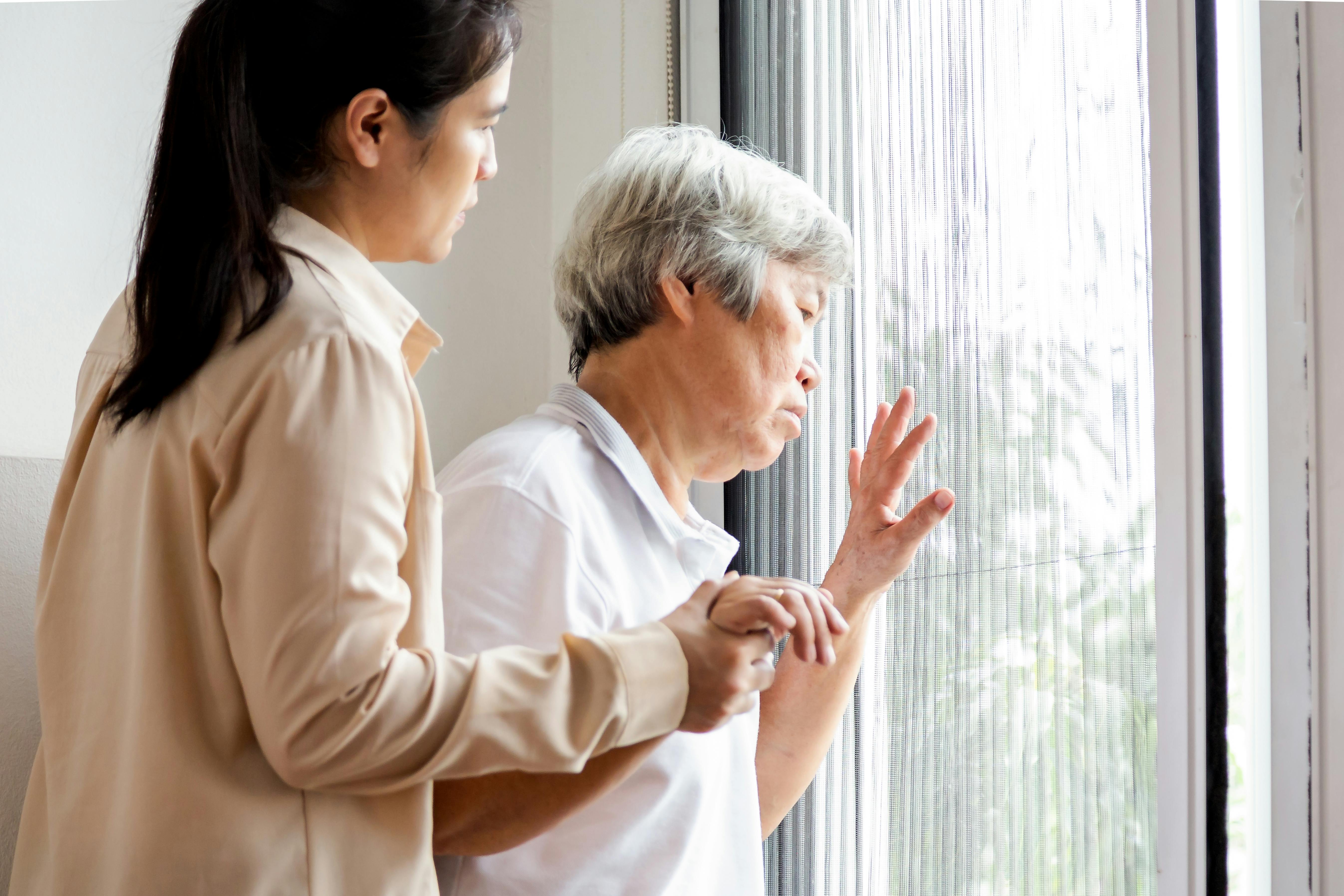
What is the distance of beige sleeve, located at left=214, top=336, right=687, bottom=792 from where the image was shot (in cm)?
64

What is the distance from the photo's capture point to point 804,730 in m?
1.33

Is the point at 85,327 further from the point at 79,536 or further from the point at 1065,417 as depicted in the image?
the point at 1065,417

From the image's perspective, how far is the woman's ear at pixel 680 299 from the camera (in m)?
1.22

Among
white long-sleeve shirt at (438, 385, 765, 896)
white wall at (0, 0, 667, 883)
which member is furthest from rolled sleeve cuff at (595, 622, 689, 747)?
white wall at (0, 0, 667, 883)

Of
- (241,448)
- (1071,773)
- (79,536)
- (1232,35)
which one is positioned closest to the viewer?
(241,448)

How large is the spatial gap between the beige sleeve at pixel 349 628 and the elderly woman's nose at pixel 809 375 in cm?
65

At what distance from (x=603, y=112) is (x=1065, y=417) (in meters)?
0.99

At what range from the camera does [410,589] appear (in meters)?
0.74

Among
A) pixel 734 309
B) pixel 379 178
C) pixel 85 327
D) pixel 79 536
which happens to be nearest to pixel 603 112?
pixel 734 309

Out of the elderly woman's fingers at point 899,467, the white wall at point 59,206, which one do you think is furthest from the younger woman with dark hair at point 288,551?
the elderly woman's fingers at point 899,467

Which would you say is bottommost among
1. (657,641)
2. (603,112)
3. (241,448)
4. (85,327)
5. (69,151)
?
(657,641)

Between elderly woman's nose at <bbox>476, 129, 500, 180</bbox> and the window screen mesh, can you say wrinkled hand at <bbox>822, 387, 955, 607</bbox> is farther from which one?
elderly woman's nose at <bbox>476, 129, 500, 180</bbox>

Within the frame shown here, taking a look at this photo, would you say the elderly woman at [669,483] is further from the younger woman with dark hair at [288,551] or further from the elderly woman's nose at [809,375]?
the younger woman with dark hair at [288,551]

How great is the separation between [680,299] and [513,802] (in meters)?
0.61
